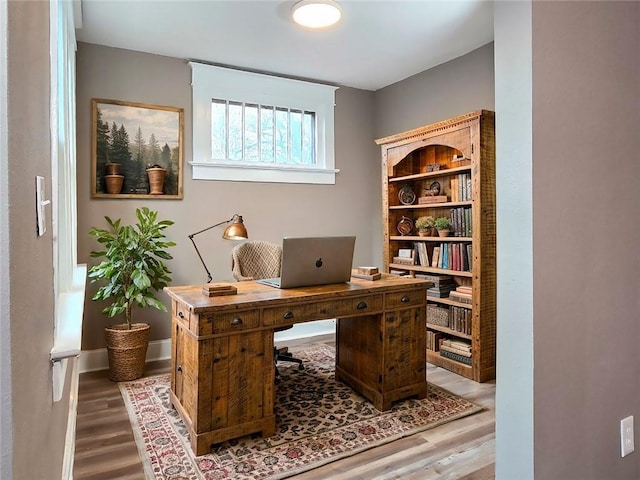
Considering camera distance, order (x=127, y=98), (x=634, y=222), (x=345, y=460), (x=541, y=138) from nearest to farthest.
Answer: (x=541, y=138) → (x=634, y=222) → (x=345, y=460) → (x=127, y=98)

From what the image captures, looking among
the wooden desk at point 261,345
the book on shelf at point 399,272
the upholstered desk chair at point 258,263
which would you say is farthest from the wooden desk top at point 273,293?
the book on shelf at point 399,272

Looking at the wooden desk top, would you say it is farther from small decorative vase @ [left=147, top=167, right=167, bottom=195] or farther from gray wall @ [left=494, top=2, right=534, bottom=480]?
small decorative vase @ [left=147, top=167, right=167, bottom=195]

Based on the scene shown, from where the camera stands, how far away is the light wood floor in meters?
2.00

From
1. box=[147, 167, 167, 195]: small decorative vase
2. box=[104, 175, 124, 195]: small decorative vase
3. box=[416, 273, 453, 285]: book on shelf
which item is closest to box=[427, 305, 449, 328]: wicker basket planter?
box=[416, 273, 453, 285]: book on shelf

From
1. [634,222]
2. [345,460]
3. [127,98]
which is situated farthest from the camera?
[127,98]

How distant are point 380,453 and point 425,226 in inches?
81.1

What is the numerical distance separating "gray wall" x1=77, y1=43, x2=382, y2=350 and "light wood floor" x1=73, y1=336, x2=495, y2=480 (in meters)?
1.22

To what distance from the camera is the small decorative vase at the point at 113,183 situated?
11.4 ft

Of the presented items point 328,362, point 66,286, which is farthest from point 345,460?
point 66,286

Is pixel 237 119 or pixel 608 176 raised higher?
pixel 237 119

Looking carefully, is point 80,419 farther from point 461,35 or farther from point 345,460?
point 461,35

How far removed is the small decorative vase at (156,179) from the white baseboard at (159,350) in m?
1.33

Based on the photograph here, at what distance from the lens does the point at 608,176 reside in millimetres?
1528

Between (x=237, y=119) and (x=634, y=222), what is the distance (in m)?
3.38
